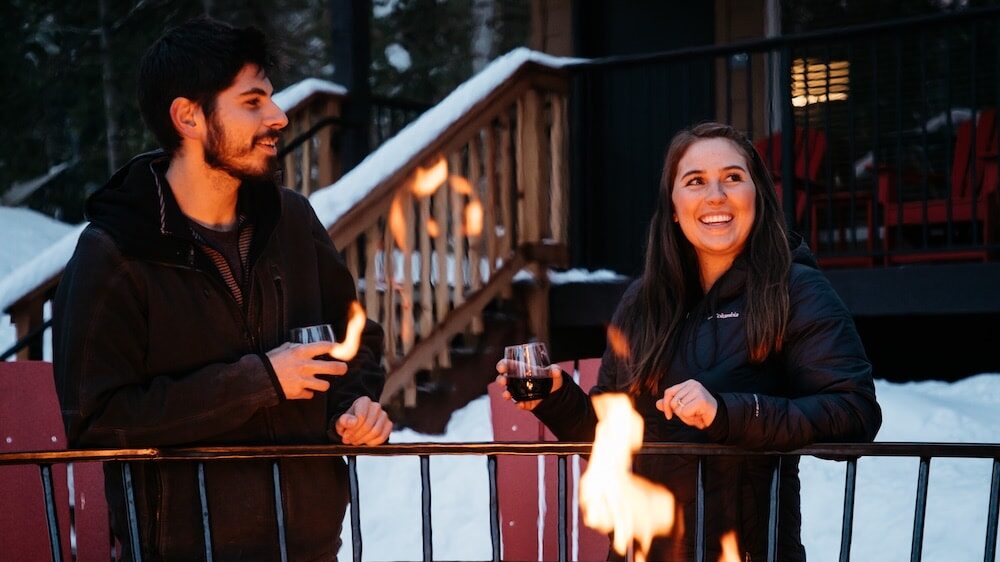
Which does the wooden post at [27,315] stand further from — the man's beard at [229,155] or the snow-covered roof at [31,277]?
the man's beard at [229,155]

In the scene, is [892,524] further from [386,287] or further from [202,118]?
[202,118]

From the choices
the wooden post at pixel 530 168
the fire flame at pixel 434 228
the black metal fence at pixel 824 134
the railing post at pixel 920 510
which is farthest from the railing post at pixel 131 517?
the black metal fence at pixel 824 134

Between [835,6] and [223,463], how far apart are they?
370 inches

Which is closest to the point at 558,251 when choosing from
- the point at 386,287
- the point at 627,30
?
the point at 386,287

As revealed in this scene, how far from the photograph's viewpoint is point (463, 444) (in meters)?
2.88

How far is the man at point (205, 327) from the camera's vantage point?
266 centimetres

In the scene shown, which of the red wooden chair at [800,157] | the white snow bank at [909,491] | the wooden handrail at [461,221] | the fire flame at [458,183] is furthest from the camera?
the red wooden chair at [800,157]

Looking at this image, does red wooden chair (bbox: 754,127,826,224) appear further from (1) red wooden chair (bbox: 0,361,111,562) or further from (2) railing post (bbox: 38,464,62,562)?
(2) railing post (bbox: 38,464,62,562)

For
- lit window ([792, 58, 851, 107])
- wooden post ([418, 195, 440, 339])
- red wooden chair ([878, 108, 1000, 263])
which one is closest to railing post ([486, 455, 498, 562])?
wooden post ([418, 195, 440, 339])

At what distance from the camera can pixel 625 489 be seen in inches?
116

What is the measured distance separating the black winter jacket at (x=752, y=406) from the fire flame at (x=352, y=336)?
1.62 ft

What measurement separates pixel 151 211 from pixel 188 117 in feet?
0.78

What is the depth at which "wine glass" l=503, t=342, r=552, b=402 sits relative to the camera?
2912mm

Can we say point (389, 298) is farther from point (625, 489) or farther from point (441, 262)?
point (625, 489)
